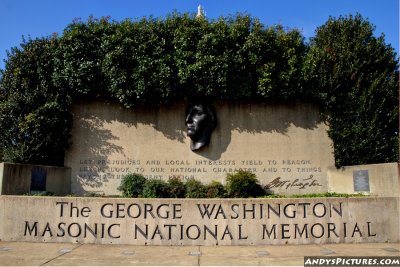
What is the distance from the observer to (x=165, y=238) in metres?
9.86

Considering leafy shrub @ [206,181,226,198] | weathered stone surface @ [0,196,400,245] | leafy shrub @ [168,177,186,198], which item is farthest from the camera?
leafy shrub @ [206,181,226,198]

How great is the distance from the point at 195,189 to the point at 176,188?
0.69 metres

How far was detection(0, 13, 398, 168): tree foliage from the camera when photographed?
14445 mm

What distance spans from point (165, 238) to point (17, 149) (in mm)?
7622

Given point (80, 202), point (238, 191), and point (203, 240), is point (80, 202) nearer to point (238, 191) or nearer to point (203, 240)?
point (203, 240)

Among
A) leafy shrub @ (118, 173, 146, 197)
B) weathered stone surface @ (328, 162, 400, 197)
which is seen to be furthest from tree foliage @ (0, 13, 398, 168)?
leafy shrub @ (118, 173, 146, 197)

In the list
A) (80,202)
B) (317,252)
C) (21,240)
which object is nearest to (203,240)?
(317,252)

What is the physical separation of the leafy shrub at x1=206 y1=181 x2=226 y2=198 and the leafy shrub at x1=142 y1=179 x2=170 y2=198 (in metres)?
1.50

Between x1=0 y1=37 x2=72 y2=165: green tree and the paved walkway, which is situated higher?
x1=0 y1=37 x2=72 y2=165: green tree

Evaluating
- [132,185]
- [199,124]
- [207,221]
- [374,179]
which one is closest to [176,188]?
[132,185]

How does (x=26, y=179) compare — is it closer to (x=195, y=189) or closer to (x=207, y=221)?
(x=195, y=189)

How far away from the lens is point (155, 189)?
44.0 ft
